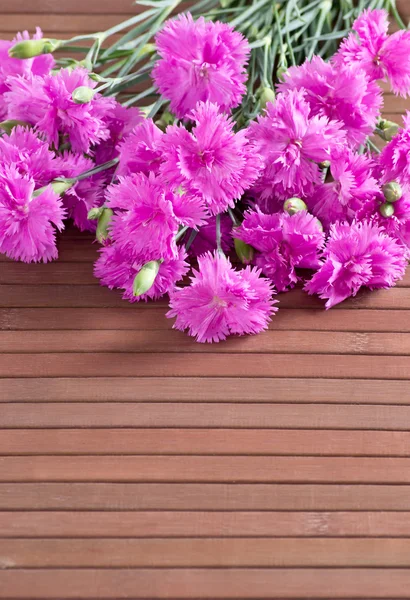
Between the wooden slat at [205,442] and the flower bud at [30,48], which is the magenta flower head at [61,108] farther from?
the wooden slat at [205,442]

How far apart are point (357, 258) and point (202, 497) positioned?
0.28 meters

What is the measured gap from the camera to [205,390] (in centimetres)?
76

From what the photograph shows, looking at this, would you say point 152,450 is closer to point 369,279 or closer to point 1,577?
point 1,577

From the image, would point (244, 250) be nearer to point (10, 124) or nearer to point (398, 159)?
point (398, 159)

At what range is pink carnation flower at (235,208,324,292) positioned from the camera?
774mm

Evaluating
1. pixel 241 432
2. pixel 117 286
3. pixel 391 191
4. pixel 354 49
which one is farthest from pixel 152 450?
pixel 354 49

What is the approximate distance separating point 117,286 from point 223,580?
13.0 inches

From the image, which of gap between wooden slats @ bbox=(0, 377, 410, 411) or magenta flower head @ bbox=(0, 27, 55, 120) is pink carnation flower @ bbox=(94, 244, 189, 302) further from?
magenta flower head @ bbox=(0, 27, 55, 120)

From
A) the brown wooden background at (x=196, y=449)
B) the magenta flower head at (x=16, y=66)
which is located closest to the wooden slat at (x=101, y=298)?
the brown wooden background at (x=196, y=449)

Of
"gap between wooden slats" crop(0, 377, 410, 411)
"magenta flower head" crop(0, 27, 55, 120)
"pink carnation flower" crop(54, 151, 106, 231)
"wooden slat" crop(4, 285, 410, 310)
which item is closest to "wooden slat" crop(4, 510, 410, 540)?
"gap between wooden slats" crop(0, 377, 410, 411)

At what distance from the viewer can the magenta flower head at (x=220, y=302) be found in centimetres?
74

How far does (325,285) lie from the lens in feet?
2.63

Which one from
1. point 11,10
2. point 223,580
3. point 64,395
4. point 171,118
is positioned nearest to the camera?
point 223,580

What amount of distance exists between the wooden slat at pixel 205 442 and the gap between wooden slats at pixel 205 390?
0.03 metres
